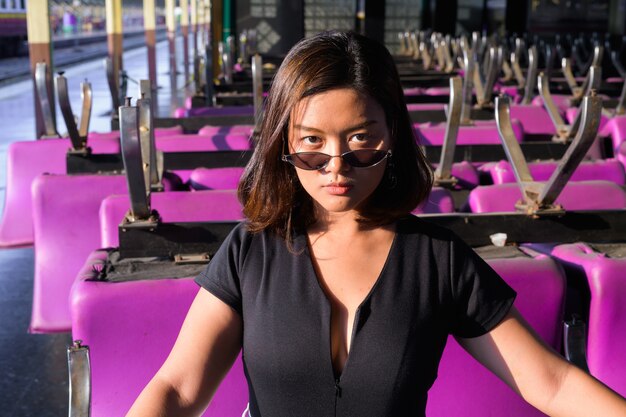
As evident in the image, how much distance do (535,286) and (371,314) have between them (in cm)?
60

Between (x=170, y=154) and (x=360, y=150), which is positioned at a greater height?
(x=360, y=150)

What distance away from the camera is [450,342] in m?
1.69

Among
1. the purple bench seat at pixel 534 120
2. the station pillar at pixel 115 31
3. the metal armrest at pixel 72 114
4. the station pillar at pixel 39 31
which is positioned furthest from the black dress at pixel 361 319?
the station pillar at pixel 115 31

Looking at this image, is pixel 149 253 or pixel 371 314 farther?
pixel 149 253

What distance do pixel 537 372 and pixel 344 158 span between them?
1.27 ft

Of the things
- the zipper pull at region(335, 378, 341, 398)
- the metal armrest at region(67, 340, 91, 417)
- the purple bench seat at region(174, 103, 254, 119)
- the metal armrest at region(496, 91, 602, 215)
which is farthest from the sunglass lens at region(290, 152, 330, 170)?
the purple bench seat at region(174, 103, 254, 119)

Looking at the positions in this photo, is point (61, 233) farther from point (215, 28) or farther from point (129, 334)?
point (215, 28)

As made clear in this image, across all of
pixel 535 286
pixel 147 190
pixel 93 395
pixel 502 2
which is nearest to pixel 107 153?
pixel 147 190

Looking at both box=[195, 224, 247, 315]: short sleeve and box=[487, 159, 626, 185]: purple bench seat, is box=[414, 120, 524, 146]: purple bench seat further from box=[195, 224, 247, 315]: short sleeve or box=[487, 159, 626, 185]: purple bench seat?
box=[195, 224, 247, 315]: short sleeve

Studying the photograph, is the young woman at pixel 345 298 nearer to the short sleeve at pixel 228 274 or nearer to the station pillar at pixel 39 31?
the short sleeve at pixel 228 274

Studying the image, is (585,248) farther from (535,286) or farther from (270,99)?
(270,99)

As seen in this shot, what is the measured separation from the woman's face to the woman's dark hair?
0.04ft

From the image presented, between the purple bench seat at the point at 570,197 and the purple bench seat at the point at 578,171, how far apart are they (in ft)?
0.90

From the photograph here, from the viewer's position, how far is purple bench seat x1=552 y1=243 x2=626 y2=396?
1736 mm
